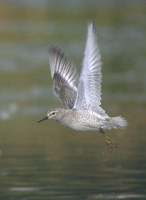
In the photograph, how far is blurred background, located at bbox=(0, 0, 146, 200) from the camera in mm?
9195

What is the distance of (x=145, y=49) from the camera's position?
66.7 ft

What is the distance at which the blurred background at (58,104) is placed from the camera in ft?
30.2

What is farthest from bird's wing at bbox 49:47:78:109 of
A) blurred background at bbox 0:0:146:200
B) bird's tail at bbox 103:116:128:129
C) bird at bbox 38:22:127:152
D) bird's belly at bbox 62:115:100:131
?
blurred background at bbox 0:0:146:200

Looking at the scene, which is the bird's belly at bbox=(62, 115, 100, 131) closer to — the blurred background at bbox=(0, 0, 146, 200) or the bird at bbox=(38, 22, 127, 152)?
the bird at bbox=(38, 22, 127, 152)

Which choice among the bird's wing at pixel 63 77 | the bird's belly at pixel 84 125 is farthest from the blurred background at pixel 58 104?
the bird's wing at pixel 63 77

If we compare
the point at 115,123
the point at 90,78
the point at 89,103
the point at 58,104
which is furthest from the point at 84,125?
the point at 58,104

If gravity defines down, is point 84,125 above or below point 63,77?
below

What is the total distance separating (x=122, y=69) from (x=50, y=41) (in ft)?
13.2

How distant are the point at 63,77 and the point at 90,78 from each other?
0.97 m

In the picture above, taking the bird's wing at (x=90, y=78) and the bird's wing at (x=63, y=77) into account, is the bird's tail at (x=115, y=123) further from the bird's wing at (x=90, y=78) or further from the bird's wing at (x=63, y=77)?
the bird's wing at (x=63, y=77)

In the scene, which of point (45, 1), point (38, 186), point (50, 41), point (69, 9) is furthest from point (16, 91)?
point (45, 1)

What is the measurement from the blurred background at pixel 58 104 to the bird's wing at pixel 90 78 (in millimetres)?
956

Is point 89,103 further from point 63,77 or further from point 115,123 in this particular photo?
point 63,77

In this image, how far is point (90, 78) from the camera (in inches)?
349
